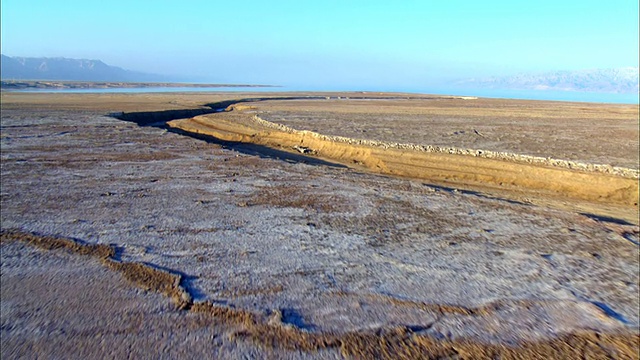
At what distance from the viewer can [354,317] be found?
11.9 ft

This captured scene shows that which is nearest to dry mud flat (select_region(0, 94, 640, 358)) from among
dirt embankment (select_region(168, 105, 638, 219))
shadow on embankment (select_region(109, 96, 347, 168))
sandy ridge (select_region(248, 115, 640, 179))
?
dirt embankment (select_region(168, 105, 638, 219))

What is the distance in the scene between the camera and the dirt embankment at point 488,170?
373 inches

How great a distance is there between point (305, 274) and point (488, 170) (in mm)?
8237

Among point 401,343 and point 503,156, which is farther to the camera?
point 503,156

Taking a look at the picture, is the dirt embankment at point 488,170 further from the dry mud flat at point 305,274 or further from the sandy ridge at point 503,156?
the dry mud flat at point 305,274

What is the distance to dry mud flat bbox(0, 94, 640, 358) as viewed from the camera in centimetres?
334

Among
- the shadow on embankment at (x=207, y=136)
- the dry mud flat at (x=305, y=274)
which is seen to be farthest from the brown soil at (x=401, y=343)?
the shadow on embankment at (x=207, y=136)

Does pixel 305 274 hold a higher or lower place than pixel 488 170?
lower

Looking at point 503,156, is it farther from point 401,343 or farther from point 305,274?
point 401,343

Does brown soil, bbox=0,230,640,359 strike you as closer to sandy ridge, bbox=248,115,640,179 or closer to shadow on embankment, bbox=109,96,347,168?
shadow on embankment, bbox=109,96,347,168

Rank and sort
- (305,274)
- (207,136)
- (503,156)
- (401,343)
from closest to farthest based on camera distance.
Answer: (401,343) → (305,274) → (503,156) → (207,136)

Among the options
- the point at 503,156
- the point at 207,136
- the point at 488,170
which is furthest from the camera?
the point at 207,136

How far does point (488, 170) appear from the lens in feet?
36.7

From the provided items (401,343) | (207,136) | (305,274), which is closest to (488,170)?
(305,274)
